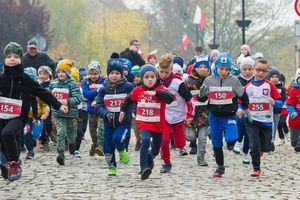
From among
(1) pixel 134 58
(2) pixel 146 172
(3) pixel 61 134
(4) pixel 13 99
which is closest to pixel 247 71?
(3) pixel 61 134

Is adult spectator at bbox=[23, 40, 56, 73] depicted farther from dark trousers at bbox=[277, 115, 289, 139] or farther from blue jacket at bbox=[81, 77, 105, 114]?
dark trousers at bbox=[277, 115, 289, 139]

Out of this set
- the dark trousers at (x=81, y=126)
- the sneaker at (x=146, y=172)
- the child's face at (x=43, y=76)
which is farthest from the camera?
the child's face at (x=43, y=76)

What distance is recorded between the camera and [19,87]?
10.7 m

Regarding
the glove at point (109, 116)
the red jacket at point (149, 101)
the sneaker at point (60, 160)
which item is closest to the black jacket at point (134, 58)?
the sneaker at point (60, 160)

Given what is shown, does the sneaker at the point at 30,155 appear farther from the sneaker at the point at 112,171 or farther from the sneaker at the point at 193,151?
the sneaker at the point at 112,171

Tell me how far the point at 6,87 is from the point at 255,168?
3761 mm

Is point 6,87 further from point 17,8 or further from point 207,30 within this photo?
point 207,30

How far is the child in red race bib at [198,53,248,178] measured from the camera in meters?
11.9

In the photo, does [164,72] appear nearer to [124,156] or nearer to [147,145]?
[124,156]

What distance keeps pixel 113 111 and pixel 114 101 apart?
0.15 meters

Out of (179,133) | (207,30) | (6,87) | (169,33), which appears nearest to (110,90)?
(179,133)

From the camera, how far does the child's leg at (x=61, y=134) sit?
1377 cm

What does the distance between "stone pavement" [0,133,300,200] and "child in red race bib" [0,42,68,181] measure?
553 mm

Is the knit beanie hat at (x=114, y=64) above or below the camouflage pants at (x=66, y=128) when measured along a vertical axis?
above
